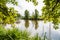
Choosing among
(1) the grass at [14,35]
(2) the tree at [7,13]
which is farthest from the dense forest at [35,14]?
(1) the grass at [14,35]

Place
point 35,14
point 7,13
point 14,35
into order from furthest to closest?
point 35,14, point 7,13, point 14,35

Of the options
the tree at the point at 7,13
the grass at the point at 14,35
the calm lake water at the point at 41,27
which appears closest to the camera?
the grass at the point at 14,35

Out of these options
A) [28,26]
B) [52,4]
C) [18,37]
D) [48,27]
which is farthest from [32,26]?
[18,37]

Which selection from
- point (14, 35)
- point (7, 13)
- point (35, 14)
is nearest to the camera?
point (14, 35)

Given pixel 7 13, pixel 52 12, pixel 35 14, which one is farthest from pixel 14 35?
pixel 52 12

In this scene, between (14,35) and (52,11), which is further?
(52,11)

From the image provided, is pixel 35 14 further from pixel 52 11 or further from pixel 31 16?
pixel 52 11

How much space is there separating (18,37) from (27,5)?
926 millimetres

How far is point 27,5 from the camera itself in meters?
3.16

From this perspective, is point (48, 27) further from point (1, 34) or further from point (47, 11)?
point (1, 34)

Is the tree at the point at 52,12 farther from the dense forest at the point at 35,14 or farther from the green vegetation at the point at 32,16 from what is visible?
the green vegetation at the point at 32,16

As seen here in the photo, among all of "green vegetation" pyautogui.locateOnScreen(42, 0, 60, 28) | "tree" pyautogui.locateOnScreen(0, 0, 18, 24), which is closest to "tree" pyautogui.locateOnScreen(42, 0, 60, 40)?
"green vegetation" pyautogui.locateOnScreen(42, 0, 60, 28)

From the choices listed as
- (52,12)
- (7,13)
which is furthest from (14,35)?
(52,12)

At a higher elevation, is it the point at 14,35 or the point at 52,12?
the point at 52,12
